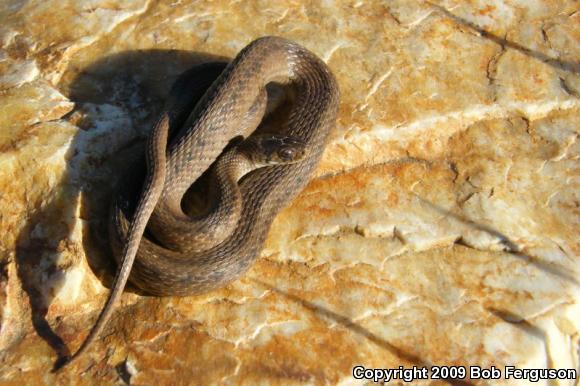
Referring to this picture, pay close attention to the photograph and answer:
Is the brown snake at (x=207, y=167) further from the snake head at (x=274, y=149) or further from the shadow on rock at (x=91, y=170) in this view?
the shadow on rock at (x=91, y=170)

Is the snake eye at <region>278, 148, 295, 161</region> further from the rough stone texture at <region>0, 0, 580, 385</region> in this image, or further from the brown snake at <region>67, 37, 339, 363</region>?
the rough stone texture at <region>0, 0, 580, 385</region>

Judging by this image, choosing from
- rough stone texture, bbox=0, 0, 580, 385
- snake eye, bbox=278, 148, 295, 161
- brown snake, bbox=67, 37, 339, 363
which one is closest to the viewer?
rough stone texture, bbox=0, 0, 580, 385

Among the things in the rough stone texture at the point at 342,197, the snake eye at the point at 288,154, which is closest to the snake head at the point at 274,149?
the snake eye at the point at 288,154

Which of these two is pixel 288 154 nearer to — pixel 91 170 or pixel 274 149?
pixel 274 149

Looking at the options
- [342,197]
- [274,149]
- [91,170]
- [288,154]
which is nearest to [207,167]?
[274,149]

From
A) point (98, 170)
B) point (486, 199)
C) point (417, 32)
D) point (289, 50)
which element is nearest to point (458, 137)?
point (486, 199)

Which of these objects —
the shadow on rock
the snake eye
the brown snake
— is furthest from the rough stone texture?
the snake eye

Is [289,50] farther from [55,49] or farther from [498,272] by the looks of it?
[498,272]
